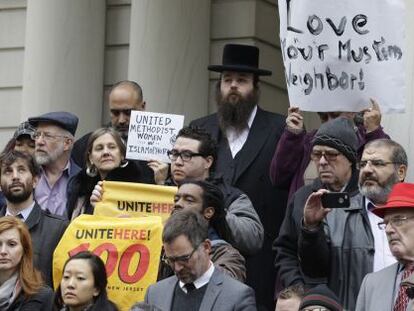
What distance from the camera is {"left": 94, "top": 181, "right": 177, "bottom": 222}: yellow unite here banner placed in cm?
1595

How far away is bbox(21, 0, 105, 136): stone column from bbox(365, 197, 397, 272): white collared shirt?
724 centimetres

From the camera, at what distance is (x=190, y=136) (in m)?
15.9

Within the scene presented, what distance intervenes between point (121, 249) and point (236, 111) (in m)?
2.02

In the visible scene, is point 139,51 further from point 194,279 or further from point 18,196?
point 194,279

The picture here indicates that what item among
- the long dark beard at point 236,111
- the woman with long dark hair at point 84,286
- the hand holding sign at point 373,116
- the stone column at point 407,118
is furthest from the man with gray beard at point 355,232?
the long dark beard at point 236,111

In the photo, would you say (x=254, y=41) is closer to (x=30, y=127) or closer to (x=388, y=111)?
(x=30, y=127)

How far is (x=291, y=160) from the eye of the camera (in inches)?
635

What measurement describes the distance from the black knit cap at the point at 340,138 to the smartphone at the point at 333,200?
0.66 m

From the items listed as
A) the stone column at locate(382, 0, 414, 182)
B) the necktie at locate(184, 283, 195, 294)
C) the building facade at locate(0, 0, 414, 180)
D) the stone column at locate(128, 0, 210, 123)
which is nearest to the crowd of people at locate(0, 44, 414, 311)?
the necktie at locate(184, 283, 195, 294)

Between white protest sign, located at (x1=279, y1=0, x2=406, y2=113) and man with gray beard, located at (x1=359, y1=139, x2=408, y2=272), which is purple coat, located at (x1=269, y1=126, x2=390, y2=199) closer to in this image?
white protest sign, located at (x1=279, y1=0, x2=406, y2=113)

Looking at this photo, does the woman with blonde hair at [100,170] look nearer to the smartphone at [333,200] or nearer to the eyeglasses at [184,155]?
the eyeglasses at [184,155]

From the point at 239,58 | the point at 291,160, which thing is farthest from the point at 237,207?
the point at 239,58

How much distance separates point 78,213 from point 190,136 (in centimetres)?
125

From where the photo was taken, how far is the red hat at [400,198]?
13617 mm
